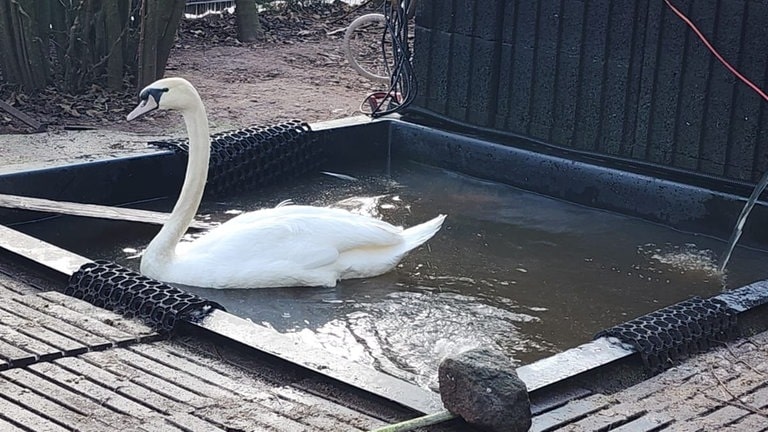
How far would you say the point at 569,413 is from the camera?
13.3 feet

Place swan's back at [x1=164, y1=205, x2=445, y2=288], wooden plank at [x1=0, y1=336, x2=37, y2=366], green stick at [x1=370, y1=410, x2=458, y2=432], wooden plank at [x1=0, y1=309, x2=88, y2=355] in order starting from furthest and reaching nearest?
1. swan's back at [x1=164, y1=205, x2=445, y2=288]
2. wooden plank at [x1=0, y1=309, x2=88, y2=355]
3. wooden plank at [x1=0, y1=336, x2=37, y2=366]
4. green stick at [x1=370, y1=410, x2=458, y2=432]

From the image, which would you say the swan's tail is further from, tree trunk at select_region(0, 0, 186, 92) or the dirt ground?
tree trunk at select_region(0, 0, 186, 92)

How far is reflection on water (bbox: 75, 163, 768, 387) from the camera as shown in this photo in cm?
526

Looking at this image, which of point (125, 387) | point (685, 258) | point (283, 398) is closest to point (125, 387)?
point (125, 387)

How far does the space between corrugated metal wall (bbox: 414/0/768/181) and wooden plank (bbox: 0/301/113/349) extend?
4.21 m

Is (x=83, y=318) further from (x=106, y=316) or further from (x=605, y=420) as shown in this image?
(x=605, y=420)

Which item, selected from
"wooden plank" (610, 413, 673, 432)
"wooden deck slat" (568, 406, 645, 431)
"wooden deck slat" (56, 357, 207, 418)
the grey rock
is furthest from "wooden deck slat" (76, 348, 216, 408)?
"wooden plank" (610, 413, 673, 432)

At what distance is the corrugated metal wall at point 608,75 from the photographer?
23.4ft

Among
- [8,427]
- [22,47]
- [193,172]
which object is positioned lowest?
[8,427]

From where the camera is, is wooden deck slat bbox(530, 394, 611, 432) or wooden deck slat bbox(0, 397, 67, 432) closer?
wooden deck slat bbox(0, 397, 67, 432)

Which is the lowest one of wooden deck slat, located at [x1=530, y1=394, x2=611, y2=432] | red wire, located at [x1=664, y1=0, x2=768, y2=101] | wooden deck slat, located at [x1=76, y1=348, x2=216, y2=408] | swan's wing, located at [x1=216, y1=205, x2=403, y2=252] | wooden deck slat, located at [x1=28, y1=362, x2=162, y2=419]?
wooden deck slat, located at [x1=28, y1=362, x2=162, y2=419]

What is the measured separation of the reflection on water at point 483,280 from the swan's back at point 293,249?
0.26 ft

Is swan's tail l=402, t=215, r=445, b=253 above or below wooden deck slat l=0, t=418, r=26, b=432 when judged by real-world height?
above

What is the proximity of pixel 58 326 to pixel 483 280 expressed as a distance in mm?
2251
